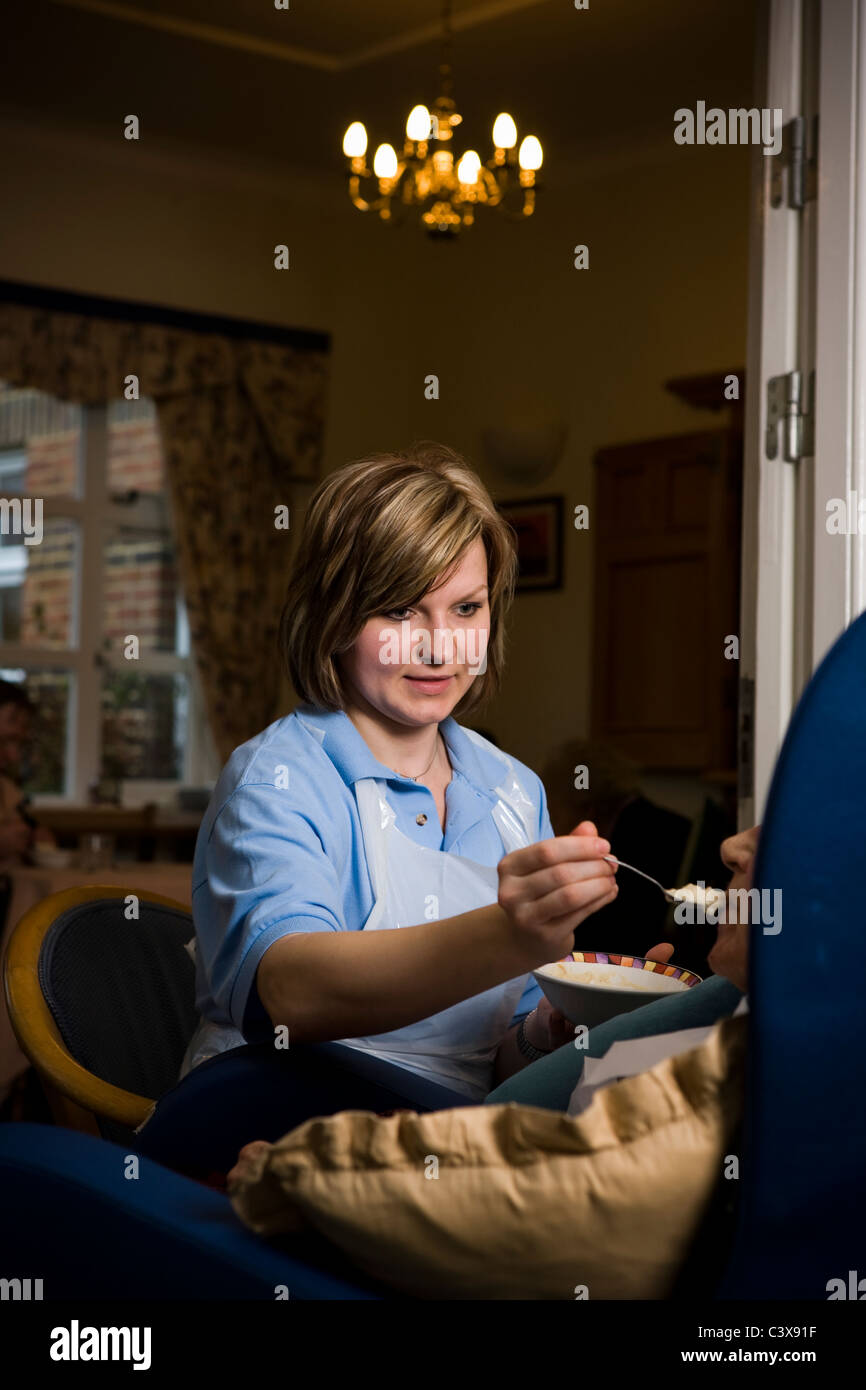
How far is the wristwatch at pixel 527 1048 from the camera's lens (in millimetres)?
1449

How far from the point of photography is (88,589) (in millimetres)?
6117

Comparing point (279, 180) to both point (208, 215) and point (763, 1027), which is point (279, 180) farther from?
point (763, 1027)

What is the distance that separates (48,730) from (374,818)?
191 inches

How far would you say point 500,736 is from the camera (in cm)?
602

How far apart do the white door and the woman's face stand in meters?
0.53

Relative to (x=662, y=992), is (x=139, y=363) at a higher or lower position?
higher

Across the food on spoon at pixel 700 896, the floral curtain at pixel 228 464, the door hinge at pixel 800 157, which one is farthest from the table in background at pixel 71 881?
Answer: the food on spoon at pixel 700 896

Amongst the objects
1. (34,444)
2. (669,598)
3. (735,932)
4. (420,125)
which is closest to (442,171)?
(420,125)

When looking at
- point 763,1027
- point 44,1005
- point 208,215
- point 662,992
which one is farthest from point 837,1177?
point 208,215

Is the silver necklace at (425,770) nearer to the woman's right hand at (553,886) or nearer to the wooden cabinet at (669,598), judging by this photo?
the woman's right hand at (553,886)

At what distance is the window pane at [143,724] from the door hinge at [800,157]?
463cm

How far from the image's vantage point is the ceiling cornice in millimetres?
4684

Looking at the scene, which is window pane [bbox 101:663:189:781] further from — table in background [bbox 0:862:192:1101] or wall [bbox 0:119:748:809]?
table in background [bbox 0:862:192:1101]

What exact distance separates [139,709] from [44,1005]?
15.2 ft
